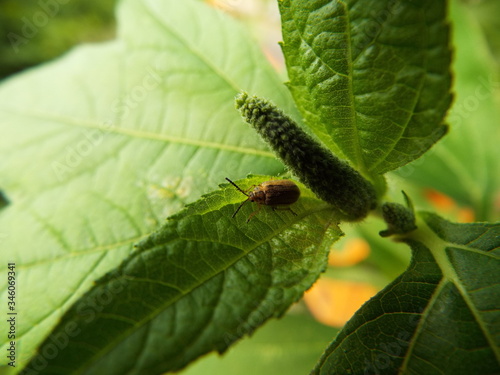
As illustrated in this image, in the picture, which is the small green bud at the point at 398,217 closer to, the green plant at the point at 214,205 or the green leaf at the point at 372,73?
the green plant at the point at 214,205

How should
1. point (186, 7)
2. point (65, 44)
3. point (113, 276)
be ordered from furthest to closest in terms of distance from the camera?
point (65, 44)
point (186, 7)
point (113, 276)

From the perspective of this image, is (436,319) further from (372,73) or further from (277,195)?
(372,73)

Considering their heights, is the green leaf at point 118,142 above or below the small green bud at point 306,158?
above

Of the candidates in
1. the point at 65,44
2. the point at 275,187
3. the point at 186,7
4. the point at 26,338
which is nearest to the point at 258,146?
the point at 275,187

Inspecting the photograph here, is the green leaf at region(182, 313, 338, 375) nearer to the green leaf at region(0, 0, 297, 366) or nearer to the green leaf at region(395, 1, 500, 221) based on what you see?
the green leaf at region(395, 1, 500, 221)

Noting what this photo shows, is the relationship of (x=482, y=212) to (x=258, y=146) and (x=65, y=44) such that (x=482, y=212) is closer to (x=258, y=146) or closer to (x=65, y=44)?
(x=258, y=146)

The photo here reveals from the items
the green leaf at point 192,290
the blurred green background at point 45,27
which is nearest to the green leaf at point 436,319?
the green leaf at point 192,290

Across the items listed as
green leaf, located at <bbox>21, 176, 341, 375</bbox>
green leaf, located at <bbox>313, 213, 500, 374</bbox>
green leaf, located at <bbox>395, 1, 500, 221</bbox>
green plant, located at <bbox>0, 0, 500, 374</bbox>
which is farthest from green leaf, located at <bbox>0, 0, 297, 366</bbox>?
green leaf, located at <bbox>395, 1, 500, 221</bbox>
